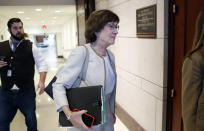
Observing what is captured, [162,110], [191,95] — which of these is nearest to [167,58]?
[162,110]

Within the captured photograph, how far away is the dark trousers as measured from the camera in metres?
2.43

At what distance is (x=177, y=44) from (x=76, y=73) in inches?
45.8

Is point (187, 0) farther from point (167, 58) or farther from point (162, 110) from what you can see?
point (162, 110)

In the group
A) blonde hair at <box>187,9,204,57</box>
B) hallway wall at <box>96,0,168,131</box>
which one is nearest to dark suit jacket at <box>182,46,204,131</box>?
blonde hair at <box>187,9,204,57</box>

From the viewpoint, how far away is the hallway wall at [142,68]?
87.2 inches

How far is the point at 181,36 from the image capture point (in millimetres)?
1927

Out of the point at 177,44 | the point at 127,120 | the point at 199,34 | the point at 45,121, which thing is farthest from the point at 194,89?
the point at 45,121

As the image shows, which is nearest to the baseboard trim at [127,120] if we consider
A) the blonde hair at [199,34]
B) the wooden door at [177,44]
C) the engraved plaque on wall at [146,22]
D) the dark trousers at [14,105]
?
the wooden door at [177,44]

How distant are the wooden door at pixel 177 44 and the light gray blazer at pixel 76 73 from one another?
0.90m

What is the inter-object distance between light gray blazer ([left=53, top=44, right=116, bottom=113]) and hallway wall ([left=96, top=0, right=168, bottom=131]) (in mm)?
1013

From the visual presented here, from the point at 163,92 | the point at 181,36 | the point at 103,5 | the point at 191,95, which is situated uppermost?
the point at 103,5

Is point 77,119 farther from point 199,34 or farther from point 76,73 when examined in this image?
point 199,34

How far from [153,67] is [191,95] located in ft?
4.25

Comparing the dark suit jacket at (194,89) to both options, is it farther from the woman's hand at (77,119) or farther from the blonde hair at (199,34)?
the woman's hand at (77,119)
